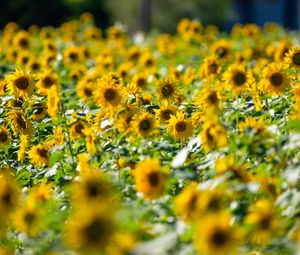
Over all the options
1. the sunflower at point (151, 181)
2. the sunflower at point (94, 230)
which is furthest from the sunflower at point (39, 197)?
the sunflower at point (94, 230)

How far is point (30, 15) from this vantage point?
79.1 ft

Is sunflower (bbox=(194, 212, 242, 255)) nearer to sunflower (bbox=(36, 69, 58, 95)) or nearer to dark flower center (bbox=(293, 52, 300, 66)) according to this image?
dark flower center (bbox=(293, 52, 300, 66))

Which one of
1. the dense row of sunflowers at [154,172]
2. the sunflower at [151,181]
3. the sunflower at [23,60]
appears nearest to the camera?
the dense row of sunflowers at [154,172]

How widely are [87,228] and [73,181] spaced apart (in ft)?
4.34

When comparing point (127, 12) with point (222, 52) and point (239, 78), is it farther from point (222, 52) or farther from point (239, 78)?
point (239, 78)

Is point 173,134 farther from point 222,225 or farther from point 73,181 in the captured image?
point 222,225

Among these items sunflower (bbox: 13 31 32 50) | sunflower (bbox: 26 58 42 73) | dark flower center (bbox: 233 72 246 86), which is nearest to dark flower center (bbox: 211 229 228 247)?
dark flower center (bbox: 233 72 246 86)

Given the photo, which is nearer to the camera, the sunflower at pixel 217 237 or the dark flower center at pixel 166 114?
the sunflower at pixel 217 237

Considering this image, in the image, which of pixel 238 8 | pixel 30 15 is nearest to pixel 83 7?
pixel 30 15

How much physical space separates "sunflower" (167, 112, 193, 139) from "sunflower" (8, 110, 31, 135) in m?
0.80

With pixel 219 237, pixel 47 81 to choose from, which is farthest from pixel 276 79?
pixel 219 237

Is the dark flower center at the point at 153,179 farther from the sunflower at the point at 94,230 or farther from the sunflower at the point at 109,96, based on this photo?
the sunflower at the point at 109,96

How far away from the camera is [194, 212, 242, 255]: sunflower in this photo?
2463 millimetres

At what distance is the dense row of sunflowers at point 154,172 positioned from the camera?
8.82 ft
